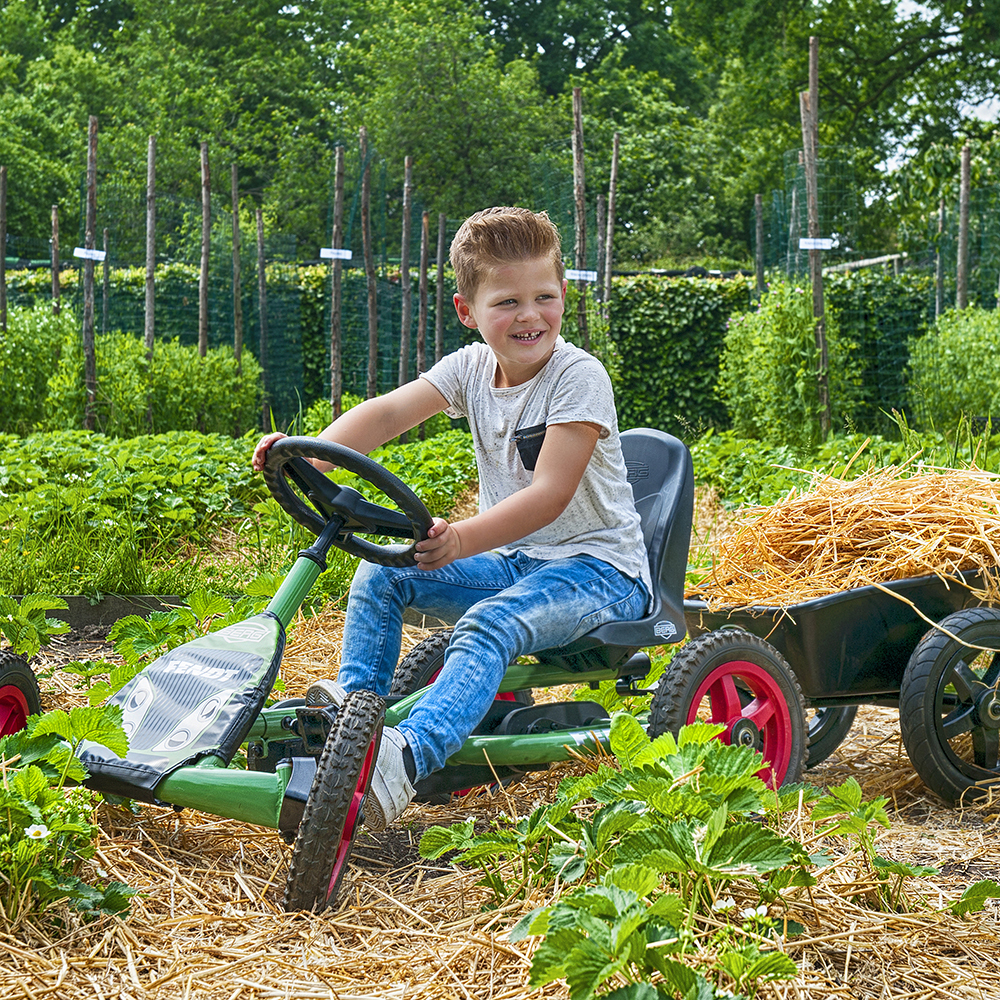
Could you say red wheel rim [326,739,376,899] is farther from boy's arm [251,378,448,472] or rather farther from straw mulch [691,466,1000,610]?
straw mulch [691,466,1000,610]

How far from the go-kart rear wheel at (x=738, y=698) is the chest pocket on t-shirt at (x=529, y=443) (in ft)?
1.67

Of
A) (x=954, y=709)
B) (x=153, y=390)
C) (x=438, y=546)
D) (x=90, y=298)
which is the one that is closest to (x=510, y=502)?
(x=438, y=546)

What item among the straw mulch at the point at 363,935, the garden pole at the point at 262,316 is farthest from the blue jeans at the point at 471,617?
the garden pole at the point at 262,316

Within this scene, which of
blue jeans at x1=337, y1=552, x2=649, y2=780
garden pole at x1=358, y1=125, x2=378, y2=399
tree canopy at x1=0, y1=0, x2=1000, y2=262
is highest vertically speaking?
tree canopy at x1=0, y1=0, x2=1000, y2=262

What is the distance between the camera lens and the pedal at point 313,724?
1.97 metres

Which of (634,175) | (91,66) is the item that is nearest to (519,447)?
(634,175)

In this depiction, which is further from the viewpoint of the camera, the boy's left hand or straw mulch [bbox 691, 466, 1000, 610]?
straw mulch [bbox 691, 466, 1000, 610]

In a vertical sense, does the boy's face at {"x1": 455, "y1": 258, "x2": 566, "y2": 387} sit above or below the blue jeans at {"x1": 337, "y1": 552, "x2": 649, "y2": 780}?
above

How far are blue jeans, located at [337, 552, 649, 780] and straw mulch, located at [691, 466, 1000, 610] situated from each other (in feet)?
1.79

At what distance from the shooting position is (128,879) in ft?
6.04

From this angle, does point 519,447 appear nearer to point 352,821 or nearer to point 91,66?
point 352,821

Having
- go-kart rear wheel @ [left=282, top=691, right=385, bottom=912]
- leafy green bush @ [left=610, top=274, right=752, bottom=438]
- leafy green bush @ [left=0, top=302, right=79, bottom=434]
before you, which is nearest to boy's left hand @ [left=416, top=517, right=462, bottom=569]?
go-kart rear wheel @ [left=282, top=691, right=385, bottom=912]

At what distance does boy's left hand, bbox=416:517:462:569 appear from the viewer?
6.39ft

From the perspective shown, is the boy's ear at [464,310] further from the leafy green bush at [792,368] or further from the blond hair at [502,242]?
the leafy green bush at [792,368]
